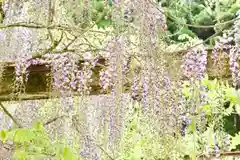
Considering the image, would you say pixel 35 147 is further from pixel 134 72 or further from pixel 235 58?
pixel 235 58

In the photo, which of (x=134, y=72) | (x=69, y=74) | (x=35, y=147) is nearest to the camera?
(x=35, y=147)

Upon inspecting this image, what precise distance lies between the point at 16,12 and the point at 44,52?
229 mm

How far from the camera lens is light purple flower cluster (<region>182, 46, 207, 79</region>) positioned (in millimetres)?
2392

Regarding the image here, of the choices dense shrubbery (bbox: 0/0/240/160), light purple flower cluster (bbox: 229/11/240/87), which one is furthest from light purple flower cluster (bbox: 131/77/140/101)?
light purple flower cluster (bbox: 229/11/240/87)

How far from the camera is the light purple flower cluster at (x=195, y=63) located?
7.85ft

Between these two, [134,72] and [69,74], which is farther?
[69,74]

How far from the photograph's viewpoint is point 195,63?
2.38 m

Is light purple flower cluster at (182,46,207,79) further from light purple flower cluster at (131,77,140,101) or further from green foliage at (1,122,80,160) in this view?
green foliage at (1,122,80,160)

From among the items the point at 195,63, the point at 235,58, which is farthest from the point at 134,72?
the point at 235,58

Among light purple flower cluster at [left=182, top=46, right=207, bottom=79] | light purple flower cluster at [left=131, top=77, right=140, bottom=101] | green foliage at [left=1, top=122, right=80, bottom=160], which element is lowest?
green foliage at [left=1, top=122, right=80, bottom=160]

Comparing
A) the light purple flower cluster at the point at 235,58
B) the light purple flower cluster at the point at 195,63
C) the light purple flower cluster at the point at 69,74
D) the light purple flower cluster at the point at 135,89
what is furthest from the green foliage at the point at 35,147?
the light purple flower cluster at the point at 235,58

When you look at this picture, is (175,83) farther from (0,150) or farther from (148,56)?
(0,150)

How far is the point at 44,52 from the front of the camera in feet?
7.95

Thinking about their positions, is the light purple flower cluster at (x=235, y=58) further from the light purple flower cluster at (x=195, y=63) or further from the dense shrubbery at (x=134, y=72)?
the light purple flower cluster at (x=195, y=63)
